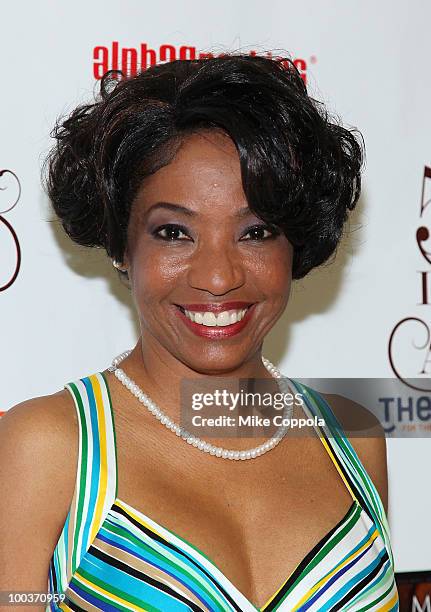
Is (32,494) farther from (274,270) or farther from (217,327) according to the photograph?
(274,270)

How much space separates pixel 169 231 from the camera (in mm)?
1199

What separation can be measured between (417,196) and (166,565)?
0.95 meters

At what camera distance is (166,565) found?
1.16 m

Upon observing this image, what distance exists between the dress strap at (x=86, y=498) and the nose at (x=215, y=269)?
0.24 m

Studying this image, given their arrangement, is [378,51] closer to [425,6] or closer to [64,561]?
[425,6]

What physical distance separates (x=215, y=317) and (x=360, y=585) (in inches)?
15.9

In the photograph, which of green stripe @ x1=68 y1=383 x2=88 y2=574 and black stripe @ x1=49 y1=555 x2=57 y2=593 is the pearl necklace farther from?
black stripe @ x1=49 y1=555 x2=57 y2=593

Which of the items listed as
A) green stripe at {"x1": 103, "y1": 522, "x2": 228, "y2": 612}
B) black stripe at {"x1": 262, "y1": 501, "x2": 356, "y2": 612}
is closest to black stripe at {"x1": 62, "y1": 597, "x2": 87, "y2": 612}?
green stripe at {"x1": 103, "y1": 522, "x2": 228, "y2": 612}

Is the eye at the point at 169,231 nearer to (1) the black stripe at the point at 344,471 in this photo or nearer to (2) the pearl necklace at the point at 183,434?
(2) the pearl necklace at the point at 183,434

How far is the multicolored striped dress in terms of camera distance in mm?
1146

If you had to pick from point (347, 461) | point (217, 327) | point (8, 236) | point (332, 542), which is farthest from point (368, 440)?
Answer: point (8, 236)

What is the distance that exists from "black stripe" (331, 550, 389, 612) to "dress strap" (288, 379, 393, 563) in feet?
0.09

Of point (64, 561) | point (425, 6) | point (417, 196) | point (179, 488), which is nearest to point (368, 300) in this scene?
point (417, 196)

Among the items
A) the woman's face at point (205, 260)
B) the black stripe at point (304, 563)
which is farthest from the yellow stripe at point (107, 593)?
the woman's face at point (205, 260)
